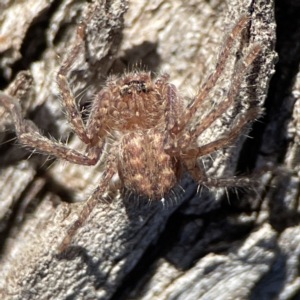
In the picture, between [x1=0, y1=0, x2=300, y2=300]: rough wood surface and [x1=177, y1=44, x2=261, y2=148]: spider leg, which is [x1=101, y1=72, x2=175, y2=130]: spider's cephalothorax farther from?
[x1=177, y1=44, x2=261, y2=148]: spider leg

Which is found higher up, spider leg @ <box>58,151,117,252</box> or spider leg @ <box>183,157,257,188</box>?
spider leg @ <box>183,157,257,188</box>

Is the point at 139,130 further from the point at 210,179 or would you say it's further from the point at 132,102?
the point at 210,179

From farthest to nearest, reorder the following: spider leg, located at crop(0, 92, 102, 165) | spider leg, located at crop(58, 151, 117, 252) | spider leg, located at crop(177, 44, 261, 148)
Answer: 1. spider leg, located at crop(58, 151, 117, 252)
2. spider leg, located at crop(0, 92, 102, 165)
3. spider leg, located at crop(177, 44, 261, 148)

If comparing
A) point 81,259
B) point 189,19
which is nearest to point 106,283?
point 81,259

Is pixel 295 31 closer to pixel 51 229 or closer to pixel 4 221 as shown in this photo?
pixel 51 229

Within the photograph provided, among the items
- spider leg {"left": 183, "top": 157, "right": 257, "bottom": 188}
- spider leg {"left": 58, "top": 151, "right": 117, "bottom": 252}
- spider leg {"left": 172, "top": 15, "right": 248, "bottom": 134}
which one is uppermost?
spider leg {"left": 172, "top": 15, "right": 248, "bottom": 134}

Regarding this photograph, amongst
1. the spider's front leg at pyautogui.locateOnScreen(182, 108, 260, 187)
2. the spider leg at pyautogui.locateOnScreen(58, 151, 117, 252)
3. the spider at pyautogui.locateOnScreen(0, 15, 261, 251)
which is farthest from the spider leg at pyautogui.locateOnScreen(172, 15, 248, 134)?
the spider leg at pyautogui.locateOnScreen(58, 151, 117, 252)

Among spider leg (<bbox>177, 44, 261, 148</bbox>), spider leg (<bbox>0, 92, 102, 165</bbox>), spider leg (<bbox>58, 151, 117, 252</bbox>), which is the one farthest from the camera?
spider leg (<bbox>58, 151, 117, 252</bbox>)
